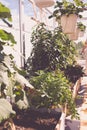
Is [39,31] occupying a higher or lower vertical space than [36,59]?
higher

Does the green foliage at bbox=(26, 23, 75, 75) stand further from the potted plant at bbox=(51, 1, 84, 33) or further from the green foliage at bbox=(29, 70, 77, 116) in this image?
the green foliage at bbox=(29, 70, 77, 116)

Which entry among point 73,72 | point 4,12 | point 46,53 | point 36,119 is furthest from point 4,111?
point 73,72

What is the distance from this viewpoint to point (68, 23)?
3182 mm

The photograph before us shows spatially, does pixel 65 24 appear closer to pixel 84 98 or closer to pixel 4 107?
pixel 84 98

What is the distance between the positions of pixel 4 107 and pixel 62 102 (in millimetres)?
1043

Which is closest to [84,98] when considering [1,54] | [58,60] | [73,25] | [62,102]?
[58,60]

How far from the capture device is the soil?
203 centimetres

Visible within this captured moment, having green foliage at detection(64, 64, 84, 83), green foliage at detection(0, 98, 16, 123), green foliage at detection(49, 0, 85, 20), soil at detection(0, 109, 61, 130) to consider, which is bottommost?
green foliage at detection(0, 98, 16, 123)

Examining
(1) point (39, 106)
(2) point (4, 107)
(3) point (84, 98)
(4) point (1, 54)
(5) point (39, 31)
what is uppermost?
(5) point (39, 31)

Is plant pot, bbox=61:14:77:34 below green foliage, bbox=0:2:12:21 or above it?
above

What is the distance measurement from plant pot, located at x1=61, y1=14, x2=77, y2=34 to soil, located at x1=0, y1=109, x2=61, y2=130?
123cm

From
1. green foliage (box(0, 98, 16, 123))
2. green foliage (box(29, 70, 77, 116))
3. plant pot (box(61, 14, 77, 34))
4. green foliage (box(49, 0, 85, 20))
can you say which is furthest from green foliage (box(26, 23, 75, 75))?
green foliage (box(0, 98, 16, 123))

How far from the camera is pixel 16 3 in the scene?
301 cm

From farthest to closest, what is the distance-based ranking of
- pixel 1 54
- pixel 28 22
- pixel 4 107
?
pixel 28 22, pixel 1 54, pixel 4 107
